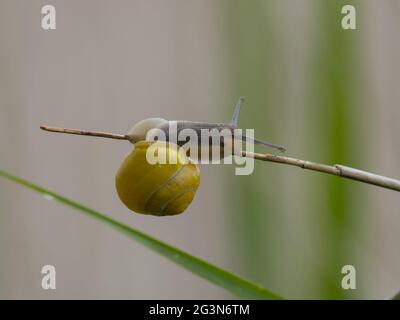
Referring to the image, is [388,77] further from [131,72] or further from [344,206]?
[344,206]

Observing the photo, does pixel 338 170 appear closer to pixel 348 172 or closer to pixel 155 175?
pixel 348 172

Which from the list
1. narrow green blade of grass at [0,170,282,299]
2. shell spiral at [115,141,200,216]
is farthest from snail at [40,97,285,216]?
narrow green blade of grass at [0,170,282,299]

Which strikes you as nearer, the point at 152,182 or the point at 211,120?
the point at 152,182

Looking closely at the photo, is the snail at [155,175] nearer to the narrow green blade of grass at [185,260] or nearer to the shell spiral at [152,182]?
the shell spiral at [152,182]

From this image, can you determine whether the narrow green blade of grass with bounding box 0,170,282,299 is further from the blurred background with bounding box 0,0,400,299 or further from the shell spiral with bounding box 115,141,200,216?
the blurred background with bounding box 0,0,400,299

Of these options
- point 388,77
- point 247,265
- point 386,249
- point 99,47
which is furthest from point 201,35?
point 247,265

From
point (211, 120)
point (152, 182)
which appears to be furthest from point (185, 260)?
point (211, 120)

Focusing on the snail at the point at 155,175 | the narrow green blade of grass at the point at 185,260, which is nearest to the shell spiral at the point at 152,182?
the snail at the point at 155,175
